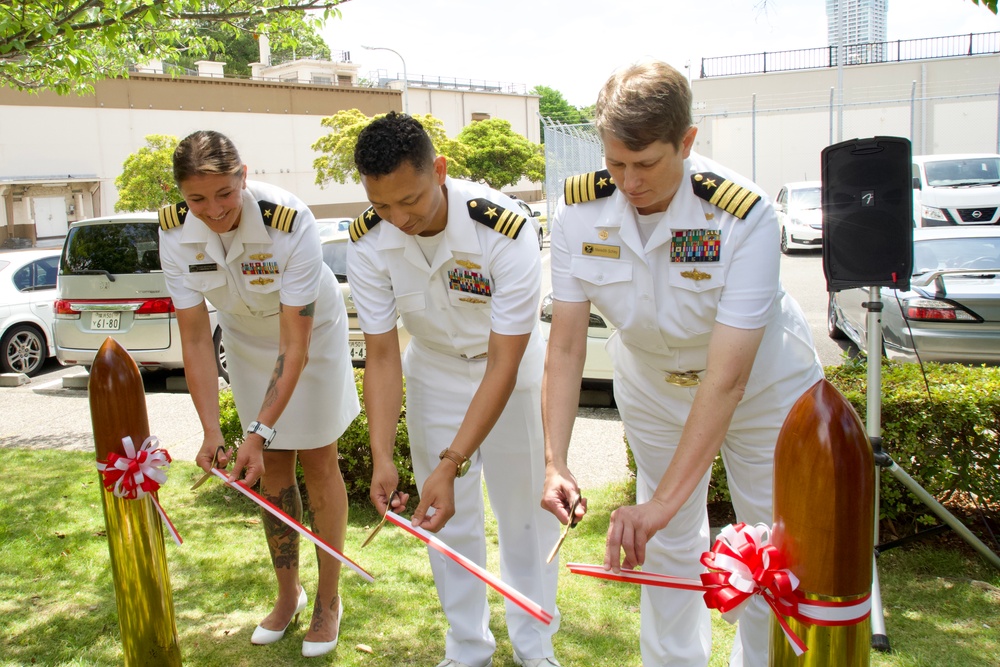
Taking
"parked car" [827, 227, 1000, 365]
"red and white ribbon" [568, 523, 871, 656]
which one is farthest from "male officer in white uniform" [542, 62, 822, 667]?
"parked car" [827, 227, 1000, 365]

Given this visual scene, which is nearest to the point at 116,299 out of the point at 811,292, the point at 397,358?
the point at 397,358

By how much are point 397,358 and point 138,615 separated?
108 cm

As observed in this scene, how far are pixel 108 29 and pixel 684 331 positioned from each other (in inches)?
140

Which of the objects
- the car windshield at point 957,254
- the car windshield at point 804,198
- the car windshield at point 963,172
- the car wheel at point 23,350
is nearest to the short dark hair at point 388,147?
the car windshield at point 957,254

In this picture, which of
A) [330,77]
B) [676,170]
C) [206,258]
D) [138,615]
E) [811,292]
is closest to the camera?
[138,615]

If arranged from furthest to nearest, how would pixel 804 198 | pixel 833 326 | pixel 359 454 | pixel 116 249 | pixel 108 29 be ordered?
pixel 804 198 → pixel 833 326 → pixel 116 249 → pixel 359 454 → pixel 108 29

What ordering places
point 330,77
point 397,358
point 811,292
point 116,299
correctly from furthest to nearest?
1. point 330,77
2. point 811,292
3. point 116,299
4. point 397,358

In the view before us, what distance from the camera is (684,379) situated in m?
2.42

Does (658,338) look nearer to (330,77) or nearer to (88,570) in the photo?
(88,570)

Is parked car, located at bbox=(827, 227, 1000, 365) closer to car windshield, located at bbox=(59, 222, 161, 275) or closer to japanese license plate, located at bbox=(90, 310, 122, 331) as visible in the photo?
car windshield, located at bbox=(59, 222, 161, 275)

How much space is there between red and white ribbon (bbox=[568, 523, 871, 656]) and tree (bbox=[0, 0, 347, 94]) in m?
4.05

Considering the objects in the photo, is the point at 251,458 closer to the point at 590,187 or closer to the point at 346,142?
the point at 590,187

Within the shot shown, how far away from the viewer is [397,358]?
276 centimetres

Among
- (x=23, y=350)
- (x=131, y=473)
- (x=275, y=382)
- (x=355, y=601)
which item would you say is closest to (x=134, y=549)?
(x=131, y=473)
